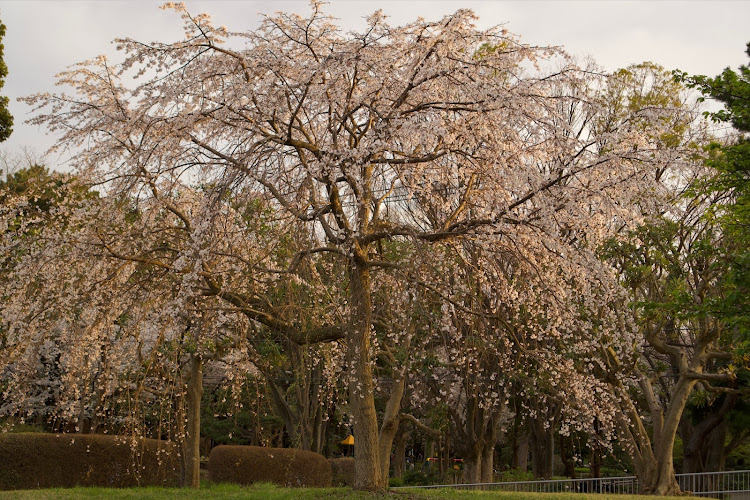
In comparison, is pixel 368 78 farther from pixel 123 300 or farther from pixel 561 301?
pixel 123 300

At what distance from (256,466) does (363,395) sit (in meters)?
7.71

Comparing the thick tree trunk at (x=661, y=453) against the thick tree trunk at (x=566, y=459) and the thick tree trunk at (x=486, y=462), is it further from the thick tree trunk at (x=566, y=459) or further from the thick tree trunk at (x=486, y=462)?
the thick tree trunk at (x=566, y=459)

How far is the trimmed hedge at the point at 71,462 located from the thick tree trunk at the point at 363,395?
5.85 metres

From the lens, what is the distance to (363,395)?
8.51 meters

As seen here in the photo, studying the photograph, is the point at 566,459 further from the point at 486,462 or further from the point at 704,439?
the point at 486,462

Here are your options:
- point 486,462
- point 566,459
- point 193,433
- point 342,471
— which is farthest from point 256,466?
point 566,459

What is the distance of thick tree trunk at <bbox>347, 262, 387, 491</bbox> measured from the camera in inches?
330

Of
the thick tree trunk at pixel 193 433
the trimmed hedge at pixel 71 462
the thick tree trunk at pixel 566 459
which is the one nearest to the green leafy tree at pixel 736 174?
the thick tree trunk at pixel 193 433

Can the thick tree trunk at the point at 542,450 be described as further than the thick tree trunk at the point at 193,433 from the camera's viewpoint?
Yes

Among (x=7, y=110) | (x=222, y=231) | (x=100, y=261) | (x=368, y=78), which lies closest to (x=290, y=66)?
(x=368, y=78)

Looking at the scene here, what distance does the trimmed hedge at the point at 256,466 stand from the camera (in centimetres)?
1503

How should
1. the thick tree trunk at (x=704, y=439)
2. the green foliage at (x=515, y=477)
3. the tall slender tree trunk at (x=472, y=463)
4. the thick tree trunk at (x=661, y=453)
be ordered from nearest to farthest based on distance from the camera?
1. the thick tree trunk at (x=661, y=453)
2. the tall slender tree trunk at (x=472, y=463)
3. the thick tree trunk at (x=704, y=439)
4. the green foliage at (x=515, y=477)

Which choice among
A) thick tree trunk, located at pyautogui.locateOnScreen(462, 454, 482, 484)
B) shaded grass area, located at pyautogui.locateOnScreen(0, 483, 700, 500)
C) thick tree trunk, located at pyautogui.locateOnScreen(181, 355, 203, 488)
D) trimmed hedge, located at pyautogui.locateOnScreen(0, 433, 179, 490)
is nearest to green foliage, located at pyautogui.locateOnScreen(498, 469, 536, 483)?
thick tree trunk, located at pyautogui.locateOnScreen(462, 454, 482, 484)

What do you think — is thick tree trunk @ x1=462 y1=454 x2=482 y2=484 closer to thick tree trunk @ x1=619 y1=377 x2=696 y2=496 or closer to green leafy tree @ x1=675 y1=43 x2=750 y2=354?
thick tree trunk @ x1=619 y1=377 x2=696 y2=496
